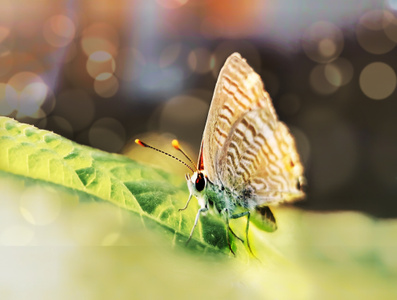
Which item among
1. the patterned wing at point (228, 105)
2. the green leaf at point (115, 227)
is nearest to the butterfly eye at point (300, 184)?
the patterned wing at point (228, 105)

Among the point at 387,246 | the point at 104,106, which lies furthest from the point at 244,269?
the point at 104,106

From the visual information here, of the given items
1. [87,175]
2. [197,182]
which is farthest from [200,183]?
[87,175]

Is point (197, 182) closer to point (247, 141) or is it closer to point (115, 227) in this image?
point (247, 141)

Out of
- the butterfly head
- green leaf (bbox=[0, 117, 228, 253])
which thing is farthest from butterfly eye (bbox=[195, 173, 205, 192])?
green leaf (bbox=[0, 117, 228, 253])

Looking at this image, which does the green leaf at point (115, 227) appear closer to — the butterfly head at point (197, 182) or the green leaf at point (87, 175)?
the green leaf at point (87, 175)

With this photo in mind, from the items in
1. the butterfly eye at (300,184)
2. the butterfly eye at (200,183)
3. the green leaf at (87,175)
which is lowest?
the butterfly eye at (200,183)

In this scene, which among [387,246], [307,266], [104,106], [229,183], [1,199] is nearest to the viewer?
[1,199]

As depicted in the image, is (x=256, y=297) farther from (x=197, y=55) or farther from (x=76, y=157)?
(x=197, y=55)
